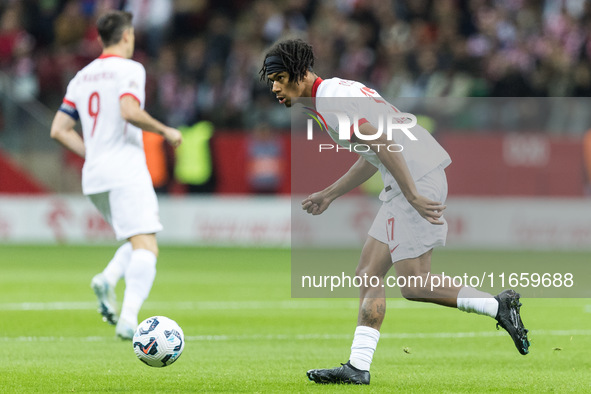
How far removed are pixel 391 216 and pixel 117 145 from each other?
118 inches

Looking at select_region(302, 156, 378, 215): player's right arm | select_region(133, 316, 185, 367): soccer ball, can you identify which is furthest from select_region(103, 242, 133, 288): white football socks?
select_region(302, 156, 378, 215): player's right arm

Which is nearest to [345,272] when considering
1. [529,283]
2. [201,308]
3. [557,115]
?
[529,283]

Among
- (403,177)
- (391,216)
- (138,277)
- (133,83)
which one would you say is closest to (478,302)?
(391,216)

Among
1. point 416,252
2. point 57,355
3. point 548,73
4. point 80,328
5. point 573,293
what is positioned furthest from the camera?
point 548,73

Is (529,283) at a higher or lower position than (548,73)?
lower

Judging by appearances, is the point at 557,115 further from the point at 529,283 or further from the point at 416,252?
the point at 416,252

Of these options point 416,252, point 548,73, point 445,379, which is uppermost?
point 548,73

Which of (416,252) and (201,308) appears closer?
(416,252)

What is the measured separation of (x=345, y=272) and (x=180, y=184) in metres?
5.59

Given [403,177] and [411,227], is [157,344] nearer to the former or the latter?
[411,227]

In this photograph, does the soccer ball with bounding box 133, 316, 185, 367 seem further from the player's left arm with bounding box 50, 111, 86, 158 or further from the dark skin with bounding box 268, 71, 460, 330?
the player's left arm with bounding box 50, 111, 86, 158

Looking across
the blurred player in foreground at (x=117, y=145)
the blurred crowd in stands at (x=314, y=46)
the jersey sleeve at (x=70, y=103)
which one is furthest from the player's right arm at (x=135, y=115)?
the blurred crowd in stands at (x=314, y=46)

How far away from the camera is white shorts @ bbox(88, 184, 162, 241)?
8680 mm

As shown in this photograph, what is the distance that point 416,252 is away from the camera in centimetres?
655
